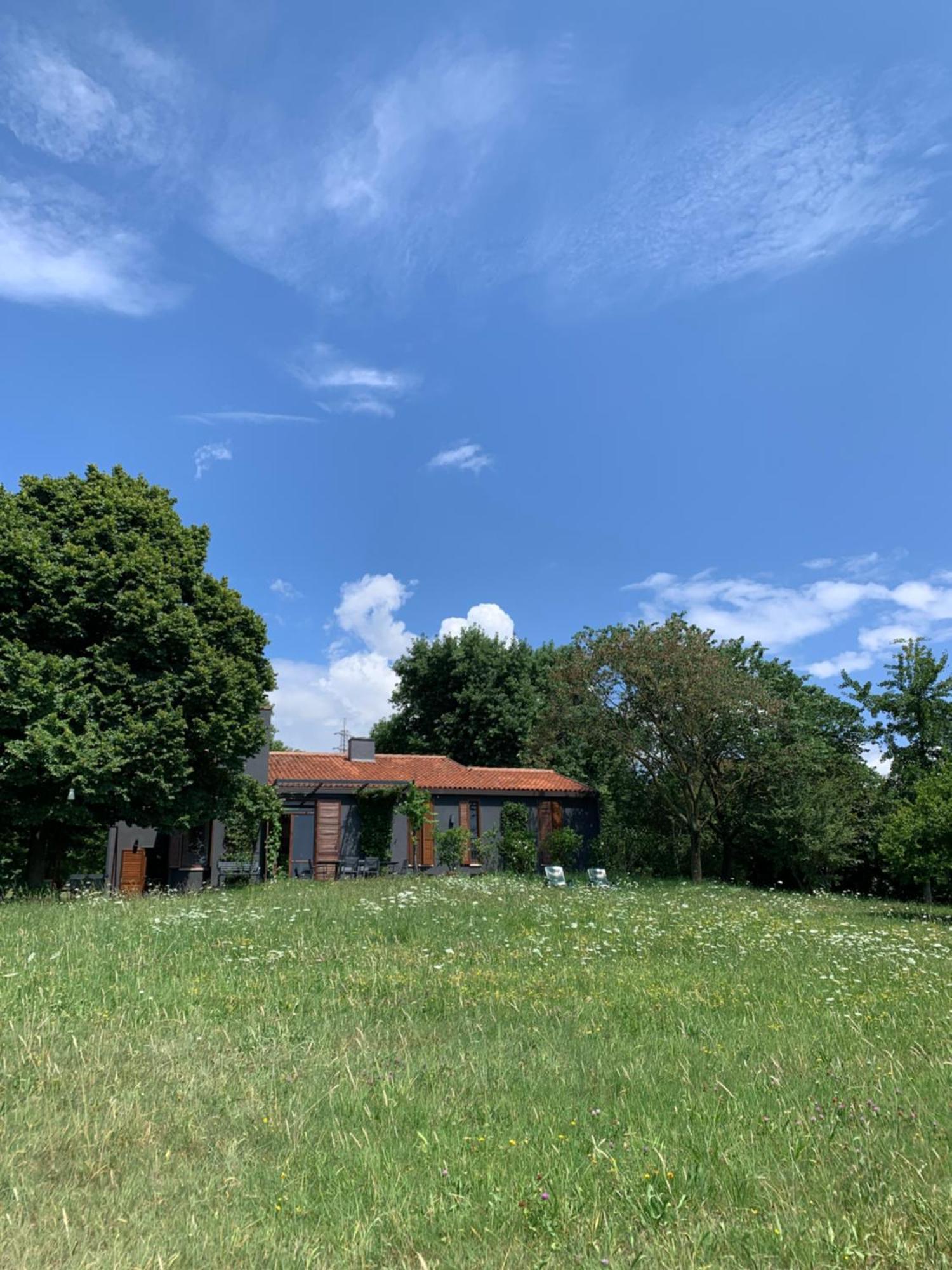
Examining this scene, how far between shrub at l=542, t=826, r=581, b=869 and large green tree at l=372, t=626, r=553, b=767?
10336mm

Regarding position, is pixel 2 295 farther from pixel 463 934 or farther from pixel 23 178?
pixel 463 934

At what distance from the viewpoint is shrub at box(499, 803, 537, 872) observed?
1185 inches

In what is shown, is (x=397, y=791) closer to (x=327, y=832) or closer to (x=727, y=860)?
(x=327, y=832)

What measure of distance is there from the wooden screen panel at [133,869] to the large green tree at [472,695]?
2153cm

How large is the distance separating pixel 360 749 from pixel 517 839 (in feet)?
24.1

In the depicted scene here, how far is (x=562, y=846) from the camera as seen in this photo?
100ft

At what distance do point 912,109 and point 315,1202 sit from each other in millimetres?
12632

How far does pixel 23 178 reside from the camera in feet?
35.7

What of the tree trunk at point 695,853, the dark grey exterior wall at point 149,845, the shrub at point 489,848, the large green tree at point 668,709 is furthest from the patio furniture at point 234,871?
the tree trunk at point 695,853

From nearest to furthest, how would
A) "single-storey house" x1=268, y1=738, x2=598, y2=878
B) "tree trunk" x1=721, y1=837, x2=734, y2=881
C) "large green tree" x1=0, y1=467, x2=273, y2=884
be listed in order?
1. "large green tree" x1=0, y1=467, x2=273, y2=884
2. "single-storey house" x1=268, y1=738, x2=598, y2=878
3. "tree trunk" x1=721, y1=837, x2=734, y2=881

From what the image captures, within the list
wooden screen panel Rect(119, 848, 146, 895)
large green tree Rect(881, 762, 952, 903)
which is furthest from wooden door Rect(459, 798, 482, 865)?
large green tree Rect(881, 762, 952, 903)

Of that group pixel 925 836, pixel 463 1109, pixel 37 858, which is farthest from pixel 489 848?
pixel 463 1109

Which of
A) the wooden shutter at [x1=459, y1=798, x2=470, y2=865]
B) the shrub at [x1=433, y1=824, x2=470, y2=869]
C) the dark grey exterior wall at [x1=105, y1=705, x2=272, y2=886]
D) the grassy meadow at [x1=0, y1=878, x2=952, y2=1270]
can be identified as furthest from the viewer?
the wooden shutter at [x1=459, y1=798, x2=470, y2=865]

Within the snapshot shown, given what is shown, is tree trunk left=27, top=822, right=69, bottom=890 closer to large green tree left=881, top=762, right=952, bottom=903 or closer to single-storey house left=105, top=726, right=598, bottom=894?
single-storey house left=105, top=726, right=598, bottom=894
